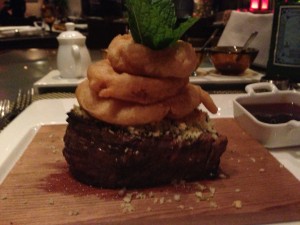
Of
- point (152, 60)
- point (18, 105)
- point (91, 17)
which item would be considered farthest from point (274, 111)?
point (91, 17)

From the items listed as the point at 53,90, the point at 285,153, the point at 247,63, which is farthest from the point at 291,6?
the point at 53,90

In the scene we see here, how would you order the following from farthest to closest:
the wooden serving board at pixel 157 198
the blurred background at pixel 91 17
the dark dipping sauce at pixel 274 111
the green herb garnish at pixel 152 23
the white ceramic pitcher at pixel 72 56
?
the blurred background at pixel 91 17 → the white ceramic pitcher at pixel 72 56 → the dark dipping sauce at pixel 274 111 → the green herb garnish at pixel 152 23 → the wooden serving board at pixel 157 198

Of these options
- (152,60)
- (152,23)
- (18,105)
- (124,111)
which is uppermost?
(152,23)

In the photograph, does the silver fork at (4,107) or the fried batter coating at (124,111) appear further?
the silver fork at (4,107)

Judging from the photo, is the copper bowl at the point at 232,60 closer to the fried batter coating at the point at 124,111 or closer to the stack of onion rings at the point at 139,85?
the stack of onion rings at the point at 139,85

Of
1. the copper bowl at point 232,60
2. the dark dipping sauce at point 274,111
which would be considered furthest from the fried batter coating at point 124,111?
the copper bowl at point 232,60

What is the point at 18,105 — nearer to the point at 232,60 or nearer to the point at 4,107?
the point at 4,107

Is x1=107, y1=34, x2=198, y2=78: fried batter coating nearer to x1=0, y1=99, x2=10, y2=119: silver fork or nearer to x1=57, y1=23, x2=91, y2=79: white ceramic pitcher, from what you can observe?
x1=0, y1=99, x2=10, y2=119: silver fork
